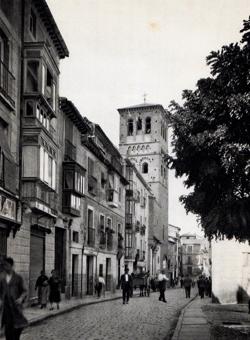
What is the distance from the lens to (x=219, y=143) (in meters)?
10.6

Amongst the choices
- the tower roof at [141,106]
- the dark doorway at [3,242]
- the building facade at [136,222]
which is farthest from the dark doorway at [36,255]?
the tower roof at [141,106]

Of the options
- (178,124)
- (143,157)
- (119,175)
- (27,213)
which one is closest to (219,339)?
(178,124)

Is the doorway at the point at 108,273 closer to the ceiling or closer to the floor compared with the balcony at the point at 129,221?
closer to the floor

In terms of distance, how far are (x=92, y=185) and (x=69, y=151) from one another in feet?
18.0

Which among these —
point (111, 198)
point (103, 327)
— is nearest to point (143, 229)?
point (111, 198)

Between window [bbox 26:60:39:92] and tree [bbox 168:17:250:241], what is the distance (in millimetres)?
8001

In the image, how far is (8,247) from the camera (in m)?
16.7

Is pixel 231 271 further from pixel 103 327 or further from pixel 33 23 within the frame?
pixel 33 23

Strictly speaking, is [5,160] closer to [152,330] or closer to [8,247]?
[8,247]

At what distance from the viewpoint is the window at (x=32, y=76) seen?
18.9m

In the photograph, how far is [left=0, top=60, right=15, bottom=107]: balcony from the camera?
52.8 feet

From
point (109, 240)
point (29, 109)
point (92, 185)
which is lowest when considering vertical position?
point (109, 240)

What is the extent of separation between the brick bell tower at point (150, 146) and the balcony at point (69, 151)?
1755 inches

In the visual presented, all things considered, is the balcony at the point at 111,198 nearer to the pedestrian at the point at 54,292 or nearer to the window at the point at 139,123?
the pedestrian at the point at 54,292
